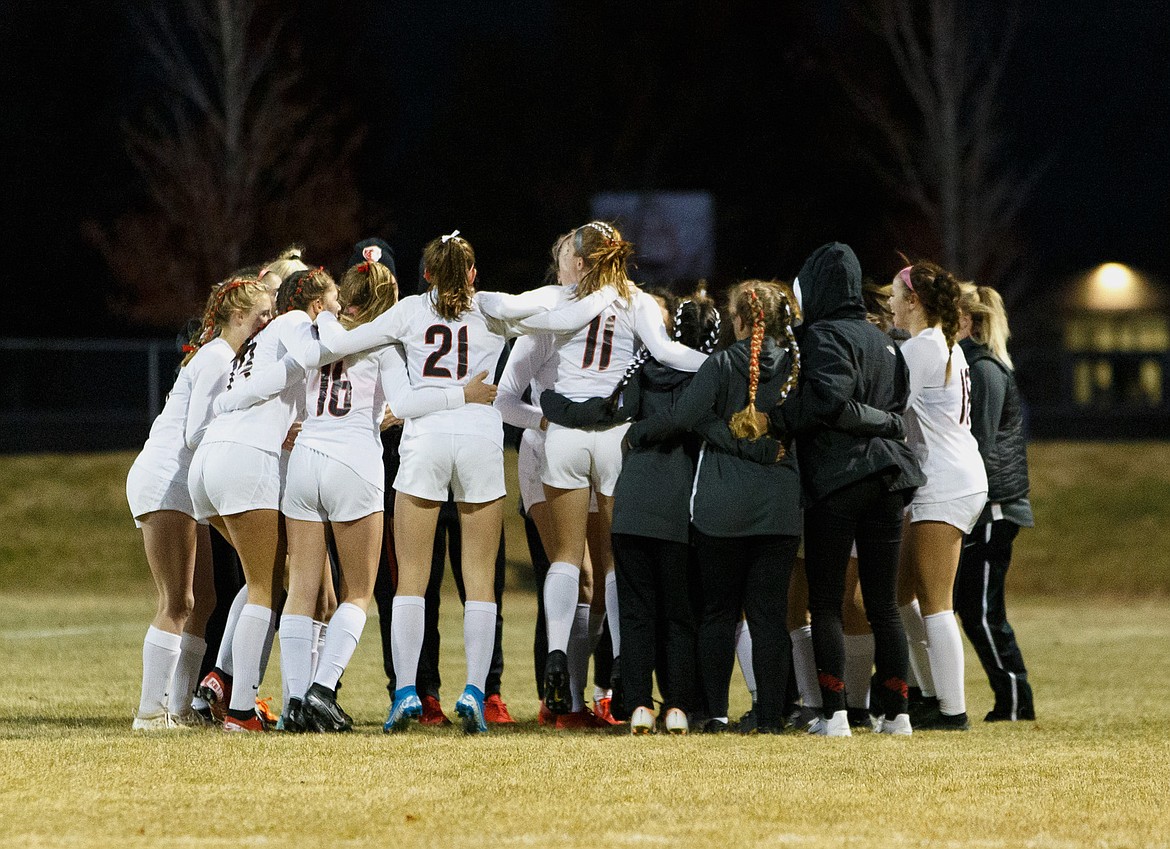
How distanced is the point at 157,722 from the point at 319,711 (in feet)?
2.74

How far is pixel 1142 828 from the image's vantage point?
4770 mm

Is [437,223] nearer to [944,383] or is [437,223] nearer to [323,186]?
[323,186]

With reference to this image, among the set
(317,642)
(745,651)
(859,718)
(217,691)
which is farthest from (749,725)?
(217,691)

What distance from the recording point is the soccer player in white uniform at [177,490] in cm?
697

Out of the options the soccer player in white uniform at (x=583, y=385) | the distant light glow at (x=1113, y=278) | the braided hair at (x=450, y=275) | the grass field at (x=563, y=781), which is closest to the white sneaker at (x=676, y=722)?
the grass field at (x=563, y=781)

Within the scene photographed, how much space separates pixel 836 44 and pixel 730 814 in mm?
31426

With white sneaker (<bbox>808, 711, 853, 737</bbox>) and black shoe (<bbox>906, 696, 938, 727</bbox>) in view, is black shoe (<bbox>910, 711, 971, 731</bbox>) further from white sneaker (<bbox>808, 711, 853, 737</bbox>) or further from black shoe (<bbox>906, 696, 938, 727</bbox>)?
white sneaker (<bbox>808, 711, 853, 737</bbox>)

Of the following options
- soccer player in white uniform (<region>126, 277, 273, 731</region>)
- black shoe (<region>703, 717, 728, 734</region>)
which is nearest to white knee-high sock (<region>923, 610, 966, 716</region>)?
black shoe (<region>703, 717, 728, 734</region>)

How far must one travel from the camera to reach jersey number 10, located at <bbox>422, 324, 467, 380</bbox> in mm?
6770

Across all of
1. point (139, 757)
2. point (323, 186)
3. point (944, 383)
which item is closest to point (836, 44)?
point (323, 186)

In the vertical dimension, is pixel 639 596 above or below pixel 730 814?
above

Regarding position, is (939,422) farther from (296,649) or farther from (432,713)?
(296,649)

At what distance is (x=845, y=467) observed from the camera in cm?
680

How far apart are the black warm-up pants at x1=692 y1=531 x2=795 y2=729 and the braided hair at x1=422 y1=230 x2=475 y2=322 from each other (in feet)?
4.72
